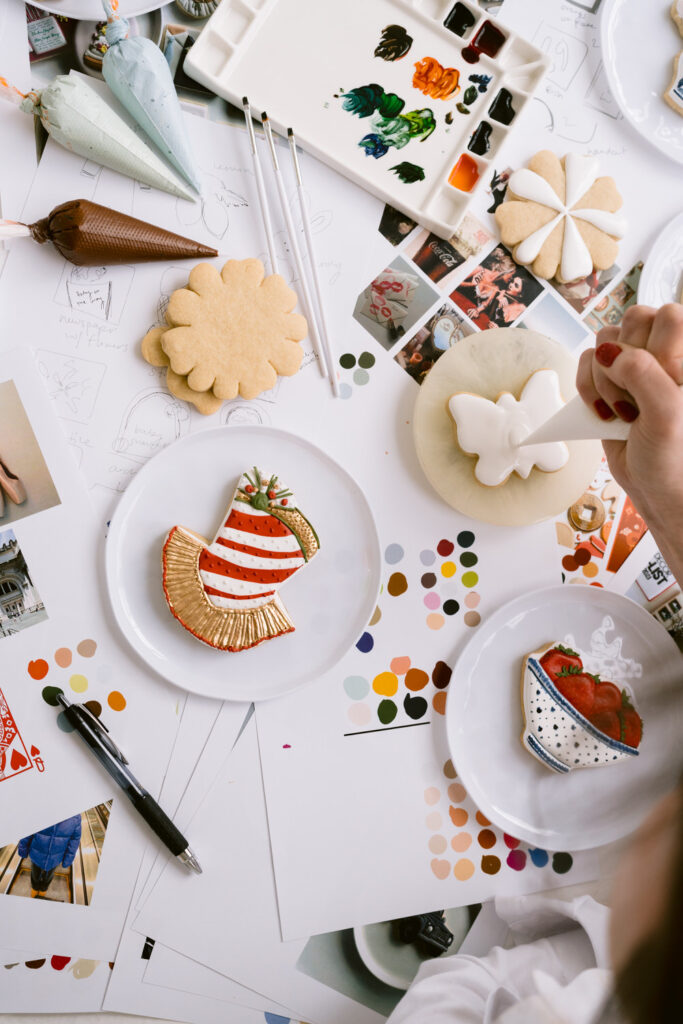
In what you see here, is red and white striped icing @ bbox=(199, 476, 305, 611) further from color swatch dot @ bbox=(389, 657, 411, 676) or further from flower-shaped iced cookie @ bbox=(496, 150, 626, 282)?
flower-shaped iced cookie @ bbox=(496, 150, 626, 282)

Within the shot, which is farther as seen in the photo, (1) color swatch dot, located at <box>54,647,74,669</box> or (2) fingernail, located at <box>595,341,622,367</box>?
(1) color swatch dot, located at <box>54,647,74,669</box>

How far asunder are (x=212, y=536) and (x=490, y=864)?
0.53 metres

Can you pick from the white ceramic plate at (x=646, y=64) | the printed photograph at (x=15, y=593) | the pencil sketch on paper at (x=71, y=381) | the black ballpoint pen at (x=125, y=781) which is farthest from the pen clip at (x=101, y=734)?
the white ceramic plate at (x=646, y=64)

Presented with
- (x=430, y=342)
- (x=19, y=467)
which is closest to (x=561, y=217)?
(x=430, y=342)

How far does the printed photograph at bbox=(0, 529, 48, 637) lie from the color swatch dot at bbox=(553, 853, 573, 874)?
0.70m

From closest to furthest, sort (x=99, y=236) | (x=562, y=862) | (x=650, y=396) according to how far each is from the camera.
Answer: (x=650, y=396)
(x=99, y=236)
(x=562, y=862)

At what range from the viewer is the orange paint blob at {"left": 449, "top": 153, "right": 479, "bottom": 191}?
888 millimetres

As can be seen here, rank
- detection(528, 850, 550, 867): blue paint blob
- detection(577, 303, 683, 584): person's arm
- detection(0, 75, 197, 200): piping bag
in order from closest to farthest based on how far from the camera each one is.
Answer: detection(577, 303, 683, 584): person's arm < detection(0, 75, 197, 200): piping bag < detection(528, 850, 550, 867): blue paint blob

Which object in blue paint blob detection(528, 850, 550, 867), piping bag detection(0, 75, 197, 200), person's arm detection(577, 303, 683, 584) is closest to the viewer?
person's arm detection(577, 303, 683, 584)

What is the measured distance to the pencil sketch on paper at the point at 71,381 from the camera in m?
0.85

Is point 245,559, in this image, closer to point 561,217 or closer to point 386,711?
point 386,711

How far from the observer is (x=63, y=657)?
2.77 feet

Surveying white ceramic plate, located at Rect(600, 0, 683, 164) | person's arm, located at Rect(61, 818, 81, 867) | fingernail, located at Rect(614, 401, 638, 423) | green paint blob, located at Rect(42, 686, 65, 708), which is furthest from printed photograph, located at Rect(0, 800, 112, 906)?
white ceramic plate, located at Rect(600, 0, 683, 164)

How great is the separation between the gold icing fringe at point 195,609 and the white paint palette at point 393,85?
0.49m
